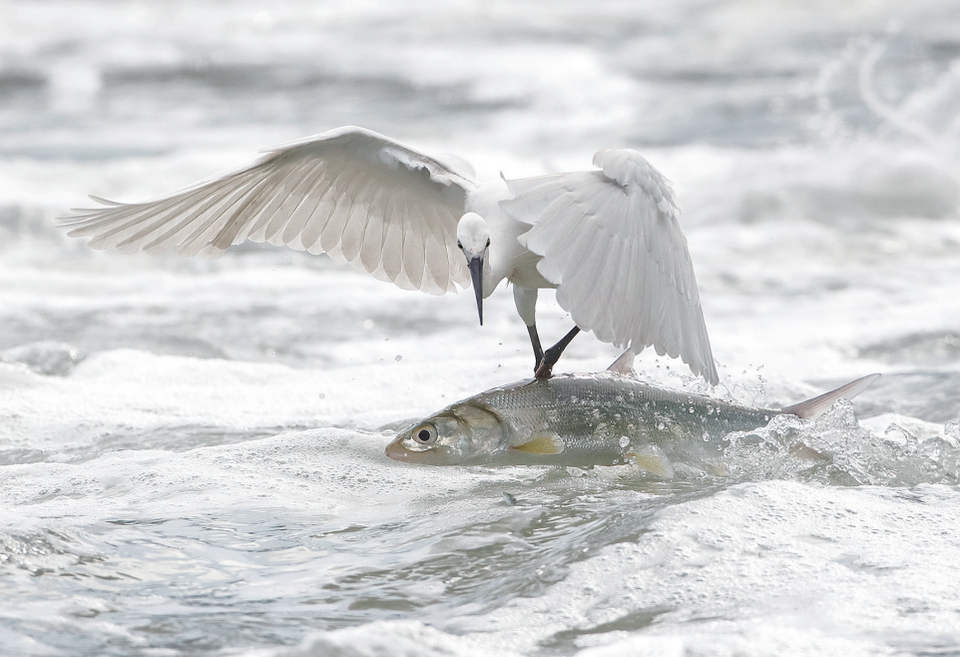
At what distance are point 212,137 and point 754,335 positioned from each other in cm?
900

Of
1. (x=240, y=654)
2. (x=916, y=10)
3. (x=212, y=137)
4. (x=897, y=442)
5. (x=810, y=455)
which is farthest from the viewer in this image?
(x=916, y=10)

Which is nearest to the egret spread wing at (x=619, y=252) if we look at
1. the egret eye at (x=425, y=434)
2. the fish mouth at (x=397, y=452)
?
the egret eye at (x=425, y=434)

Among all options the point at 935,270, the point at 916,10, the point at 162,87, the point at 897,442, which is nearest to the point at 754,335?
the point at 935,270

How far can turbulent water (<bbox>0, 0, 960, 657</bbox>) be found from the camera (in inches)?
115

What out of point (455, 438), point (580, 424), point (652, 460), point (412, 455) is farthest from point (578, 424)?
point (412, 455)

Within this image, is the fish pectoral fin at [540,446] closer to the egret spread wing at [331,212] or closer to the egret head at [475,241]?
the egret head at [475,241]

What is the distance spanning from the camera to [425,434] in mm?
3846

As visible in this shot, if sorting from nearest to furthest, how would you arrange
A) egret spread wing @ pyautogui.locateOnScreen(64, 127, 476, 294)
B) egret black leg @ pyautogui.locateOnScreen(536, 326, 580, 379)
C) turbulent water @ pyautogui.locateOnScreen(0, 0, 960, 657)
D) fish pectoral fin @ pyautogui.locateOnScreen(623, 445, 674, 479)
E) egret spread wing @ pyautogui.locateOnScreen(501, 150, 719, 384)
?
1. turbulent water @ pyautogui.locateOnScreen(0, 0, 960, 657)
2. egret spread wing @ pyautogui.locateOnScreen(501, 150, 719, 384)
3. fish pectoral fin @ pyautogui.locateOnScreen(623, 445, 674, 479)
4. egret black leg @ pyautogui.locateOnScreen(536, 326, 580, 379)
5. egret spread wing @ pyautogui.locateOnScreen(64, 127, 476, 294)

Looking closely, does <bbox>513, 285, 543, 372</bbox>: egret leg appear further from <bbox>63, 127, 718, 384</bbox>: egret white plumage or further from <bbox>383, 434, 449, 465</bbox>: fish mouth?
<bbox>383, 434, 449, 465</bbox>: fish mouth

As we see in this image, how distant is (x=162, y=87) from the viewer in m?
17.5

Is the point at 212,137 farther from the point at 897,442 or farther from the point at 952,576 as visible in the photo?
the point at 952,576

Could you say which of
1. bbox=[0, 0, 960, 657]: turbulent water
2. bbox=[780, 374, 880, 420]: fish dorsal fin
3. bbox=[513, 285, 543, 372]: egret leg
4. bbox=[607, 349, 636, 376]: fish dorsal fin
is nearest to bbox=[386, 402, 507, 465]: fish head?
bbox=[0, 0, 960, 657]: turbulent water

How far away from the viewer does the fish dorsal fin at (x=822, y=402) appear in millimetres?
4059

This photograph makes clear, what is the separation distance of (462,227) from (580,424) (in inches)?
30.2
